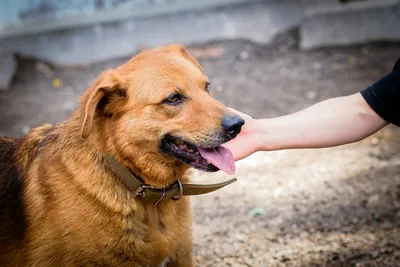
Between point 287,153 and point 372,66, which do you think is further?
point 372,66

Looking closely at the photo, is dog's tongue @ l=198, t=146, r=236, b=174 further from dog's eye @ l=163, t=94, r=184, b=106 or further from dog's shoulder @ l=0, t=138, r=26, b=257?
dog's shoulder @ l=0, t=138, r=26, b=257

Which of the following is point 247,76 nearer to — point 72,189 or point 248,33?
point 248,33

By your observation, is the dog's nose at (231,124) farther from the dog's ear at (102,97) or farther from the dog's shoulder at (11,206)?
the dog's shoulder at (11,206)

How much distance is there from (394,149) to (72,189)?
3.39 meters

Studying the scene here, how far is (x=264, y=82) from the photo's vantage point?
6891 millimetres

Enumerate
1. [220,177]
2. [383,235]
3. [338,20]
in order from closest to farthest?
[383,235] < [220,177] < [338,20]

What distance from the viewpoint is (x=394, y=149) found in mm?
4746

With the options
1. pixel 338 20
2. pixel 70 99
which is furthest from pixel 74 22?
pixel 338 20

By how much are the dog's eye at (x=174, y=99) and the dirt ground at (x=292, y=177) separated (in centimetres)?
136

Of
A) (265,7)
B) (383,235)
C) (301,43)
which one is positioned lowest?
(383,235)

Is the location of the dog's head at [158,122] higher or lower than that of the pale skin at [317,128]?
higher

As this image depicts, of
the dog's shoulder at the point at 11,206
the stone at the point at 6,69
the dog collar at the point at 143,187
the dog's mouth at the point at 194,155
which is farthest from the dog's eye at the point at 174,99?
the stone at the point at 6,69

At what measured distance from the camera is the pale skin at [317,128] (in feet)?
9.97

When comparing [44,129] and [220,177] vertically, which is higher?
[44,129]
